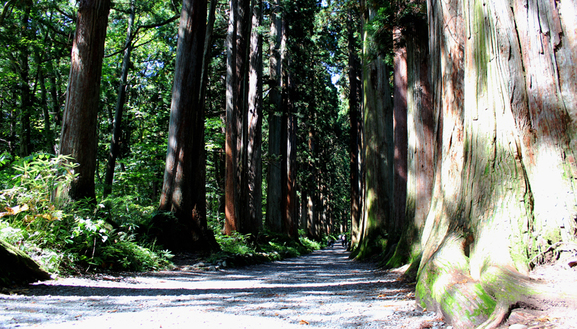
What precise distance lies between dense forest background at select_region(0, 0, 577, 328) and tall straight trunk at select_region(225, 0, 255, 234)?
0.06 meters

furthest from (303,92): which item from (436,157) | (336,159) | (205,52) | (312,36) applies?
(336,159)

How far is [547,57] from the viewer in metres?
2.69

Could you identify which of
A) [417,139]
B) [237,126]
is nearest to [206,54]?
[237,126]

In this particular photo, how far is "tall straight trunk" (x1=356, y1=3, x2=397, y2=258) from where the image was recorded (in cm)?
1185

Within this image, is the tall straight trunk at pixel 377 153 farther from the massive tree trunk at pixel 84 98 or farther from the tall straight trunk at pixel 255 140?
the massive tree trunk at pixel 84 98

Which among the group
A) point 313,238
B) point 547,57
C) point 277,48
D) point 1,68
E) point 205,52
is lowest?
point 313,238

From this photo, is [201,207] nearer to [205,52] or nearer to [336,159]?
[205,52]

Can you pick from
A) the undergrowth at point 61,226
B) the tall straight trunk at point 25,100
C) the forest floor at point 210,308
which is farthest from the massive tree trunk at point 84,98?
the tall straight trunk at point 25,100

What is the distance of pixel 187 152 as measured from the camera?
30.7 ft

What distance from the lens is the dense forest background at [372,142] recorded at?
268 centimetres

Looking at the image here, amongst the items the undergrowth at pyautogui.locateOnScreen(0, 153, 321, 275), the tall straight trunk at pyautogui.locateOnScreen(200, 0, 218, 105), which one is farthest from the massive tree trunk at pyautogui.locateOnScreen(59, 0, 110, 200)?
the tall straight trunk at pyautogui.locateOnScreen(200, 0, 218, 105)

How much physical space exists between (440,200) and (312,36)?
61.7ft

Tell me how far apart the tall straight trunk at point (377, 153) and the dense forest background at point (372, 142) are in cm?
5

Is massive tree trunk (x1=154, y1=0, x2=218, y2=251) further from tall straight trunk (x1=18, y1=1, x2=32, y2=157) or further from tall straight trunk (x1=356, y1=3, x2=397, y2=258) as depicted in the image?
tall straight trunk (x1=18, y1=1, x2=32, y2=157)
